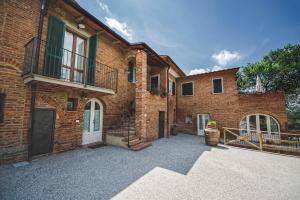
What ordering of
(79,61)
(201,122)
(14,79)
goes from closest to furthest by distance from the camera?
(14,79) < (79,61) < (201,122)

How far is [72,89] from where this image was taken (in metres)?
5.46

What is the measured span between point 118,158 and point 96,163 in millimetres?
868

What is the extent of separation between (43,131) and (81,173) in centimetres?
257

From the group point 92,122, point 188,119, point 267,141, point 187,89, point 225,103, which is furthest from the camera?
point 187,89

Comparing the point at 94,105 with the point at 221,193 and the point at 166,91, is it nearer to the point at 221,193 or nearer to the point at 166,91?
the point at 166,91

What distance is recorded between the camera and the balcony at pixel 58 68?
14.4 feet

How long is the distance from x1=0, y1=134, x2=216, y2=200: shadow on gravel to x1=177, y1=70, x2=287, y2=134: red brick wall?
704 cm

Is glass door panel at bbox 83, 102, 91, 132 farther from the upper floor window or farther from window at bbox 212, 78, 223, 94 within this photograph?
window at bbox 212, 78, 223, 94

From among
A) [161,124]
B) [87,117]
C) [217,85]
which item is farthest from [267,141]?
[87,117]

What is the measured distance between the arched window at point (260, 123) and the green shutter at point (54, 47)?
458 inches

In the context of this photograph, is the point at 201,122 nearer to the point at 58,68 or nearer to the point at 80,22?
the point at 58,68

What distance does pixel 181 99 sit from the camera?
43.9ft

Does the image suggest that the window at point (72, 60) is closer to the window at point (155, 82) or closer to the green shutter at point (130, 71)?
the green shutter at point (130, 71)

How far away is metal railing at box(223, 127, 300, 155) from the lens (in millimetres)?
7332
